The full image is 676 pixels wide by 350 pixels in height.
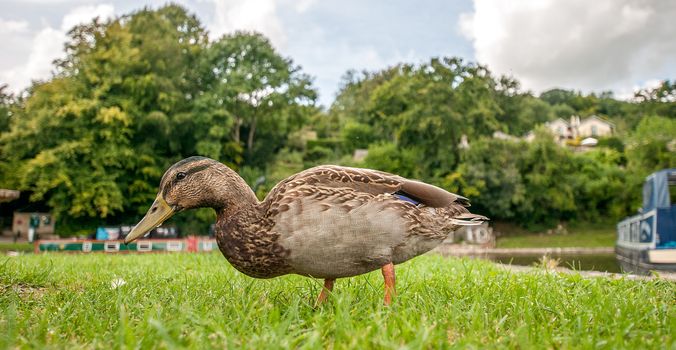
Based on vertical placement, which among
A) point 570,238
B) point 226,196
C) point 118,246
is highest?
point 226,196

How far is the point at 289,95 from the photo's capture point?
3084 centimetres

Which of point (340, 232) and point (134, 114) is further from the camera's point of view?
point (134, 114)

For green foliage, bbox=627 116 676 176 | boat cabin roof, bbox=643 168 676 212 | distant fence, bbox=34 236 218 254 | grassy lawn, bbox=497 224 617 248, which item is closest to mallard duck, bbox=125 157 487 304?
distant fence, bbox=34 236 218 254

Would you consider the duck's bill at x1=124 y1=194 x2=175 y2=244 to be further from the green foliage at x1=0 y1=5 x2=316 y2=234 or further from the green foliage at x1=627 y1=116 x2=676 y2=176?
the green foliage at x1=627 y1=116 x2=676 y2=176

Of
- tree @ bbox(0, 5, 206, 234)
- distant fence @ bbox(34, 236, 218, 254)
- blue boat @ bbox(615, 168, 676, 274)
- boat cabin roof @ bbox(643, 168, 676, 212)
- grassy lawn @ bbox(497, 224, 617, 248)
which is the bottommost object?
grassy lawn @ bbox(497, 224, 617, 248)

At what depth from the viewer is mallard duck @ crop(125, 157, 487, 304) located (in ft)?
8.57

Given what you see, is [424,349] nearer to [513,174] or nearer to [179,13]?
[513,174]

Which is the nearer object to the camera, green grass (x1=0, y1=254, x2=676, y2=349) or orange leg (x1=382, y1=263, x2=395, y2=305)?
green grass (x1=0, y1=254, x2=676, y2=349)

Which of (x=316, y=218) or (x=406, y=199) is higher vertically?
(x=406, y=199)

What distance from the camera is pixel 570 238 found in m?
32.8

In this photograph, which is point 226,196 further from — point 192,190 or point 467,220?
point 467,220

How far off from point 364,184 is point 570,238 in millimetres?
33851

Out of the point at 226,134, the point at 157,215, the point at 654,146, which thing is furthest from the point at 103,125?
the point at 654,146

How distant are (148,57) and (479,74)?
21.3 meters
